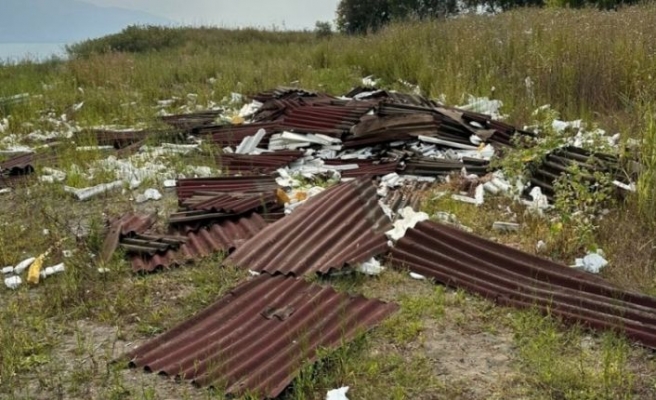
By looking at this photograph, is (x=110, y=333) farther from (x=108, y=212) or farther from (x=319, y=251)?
(x=108, y=212)

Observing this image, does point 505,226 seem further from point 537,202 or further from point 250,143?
point 250,143

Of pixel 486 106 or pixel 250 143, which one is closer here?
pixel 250 143

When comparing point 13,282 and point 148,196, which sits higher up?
point 148,196

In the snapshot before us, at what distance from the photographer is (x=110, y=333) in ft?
9.78

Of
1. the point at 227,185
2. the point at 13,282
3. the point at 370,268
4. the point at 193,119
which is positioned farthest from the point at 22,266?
the point at 193,119

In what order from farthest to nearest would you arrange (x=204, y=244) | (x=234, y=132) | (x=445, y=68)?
(x=445, y=68), (x=234, y=132), (x=204, y=244)

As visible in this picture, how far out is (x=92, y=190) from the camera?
4945 millimetres

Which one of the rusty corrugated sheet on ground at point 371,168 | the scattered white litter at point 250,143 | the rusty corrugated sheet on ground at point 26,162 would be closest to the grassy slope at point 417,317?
the rusty corrugated sheet on ground at point 26,162

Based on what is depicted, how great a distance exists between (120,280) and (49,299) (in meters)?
0.39

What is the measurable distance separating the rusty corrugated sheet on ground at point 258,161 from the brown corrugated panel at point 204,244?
123 centimetres

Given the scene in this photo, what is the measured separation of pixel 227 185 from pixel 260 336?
88.7 inches

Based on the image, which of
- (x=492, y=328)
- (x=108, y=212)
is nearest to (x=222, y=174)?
(x=108, y=212)

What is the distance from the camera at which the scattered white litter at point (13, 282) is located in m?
3.52

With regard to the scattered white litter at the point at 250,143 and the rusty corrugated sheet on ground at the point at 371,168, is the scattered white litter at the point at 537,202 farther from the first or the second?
the scattered white litter at the point at 250,143
